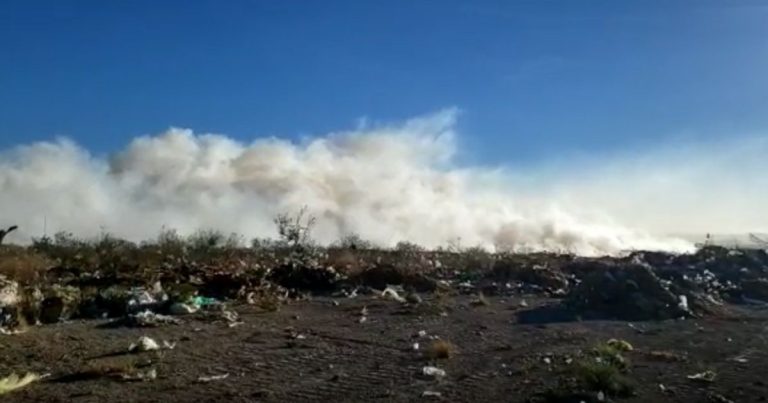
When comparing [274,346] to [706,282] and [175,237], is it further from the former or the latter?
[175,237]

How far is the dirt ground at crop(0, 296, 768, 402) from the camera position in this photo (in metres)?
9.95

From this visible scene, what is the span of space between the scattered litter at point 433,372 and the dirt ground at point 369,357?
0.38ft

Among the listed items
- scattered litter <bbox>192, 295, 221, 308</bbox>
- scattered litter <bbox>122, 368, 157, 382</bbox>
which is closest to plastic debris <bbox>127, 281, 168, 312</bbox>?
scattered litter <bbox>192, 295, 221, 308</bbox>

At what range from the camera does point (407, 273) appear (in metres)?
21.6

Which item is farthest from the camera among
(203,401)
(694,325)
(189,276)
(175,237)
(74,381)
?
(175,237)

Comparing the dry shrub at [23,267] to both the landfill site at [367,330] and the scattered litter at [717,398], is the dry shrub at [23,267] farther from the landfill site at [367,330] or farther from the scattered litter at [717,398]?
the scattered litter at [717,398]

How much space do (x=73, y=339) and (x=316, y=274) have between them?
8287mm

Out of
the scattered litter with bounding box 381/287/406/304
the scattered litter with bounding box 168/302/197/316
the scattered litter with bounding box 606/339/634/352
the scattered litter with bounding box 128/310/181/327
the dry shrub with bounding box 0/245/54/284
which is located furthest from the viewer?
the dry shrub with bounding box 0/245/54/284

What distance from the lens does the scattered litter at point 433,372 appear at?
35.7 feet

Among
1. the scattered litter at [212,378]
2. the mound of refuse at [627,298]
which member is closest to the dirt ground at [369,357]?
the scattered litter at [212,378]

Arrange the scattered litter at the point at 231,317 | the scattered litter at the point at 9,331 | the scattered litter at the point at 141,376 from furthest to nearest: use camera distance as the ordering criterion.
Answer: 1. the scattered litter at the point at 231,317
2. the scattered litter at the point at 9,331
3. the scattered litter at the point at 141,376

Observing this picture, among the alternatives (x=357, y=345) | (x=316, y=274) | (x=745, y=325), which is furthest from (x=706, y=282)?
(x=357, y=345)

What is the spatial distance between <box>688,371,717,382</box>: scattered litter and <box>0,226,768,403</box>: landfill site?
4 cm

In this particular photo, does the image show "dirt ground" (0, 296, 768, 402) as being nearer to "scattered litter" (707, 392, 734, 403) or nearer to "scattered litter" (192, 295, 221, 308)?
"scattered litter" (707, 392, 734, 403)
